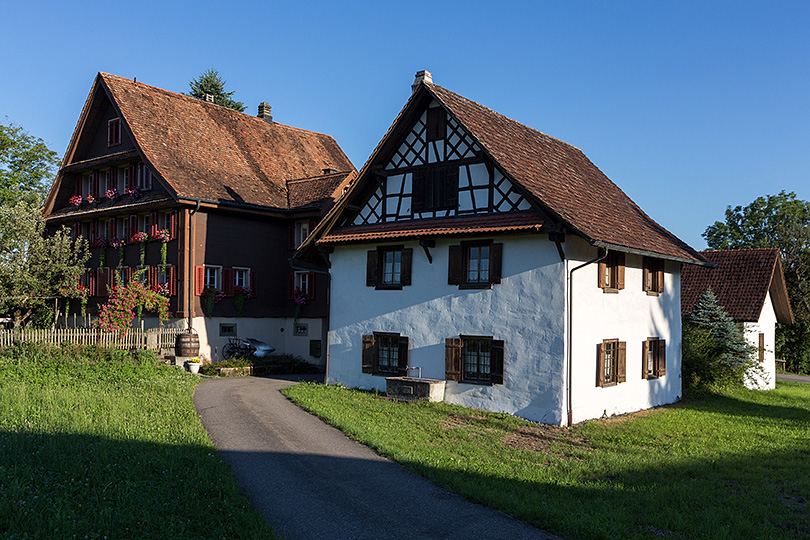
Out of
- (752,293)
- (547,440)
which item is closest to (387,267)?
(547,440)

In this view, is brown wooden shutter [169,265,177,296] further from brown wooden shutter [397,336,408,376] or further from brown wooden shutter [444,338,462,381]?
brown wooden shutter [444,338,462,381]

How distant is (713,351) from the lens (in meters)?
26.9

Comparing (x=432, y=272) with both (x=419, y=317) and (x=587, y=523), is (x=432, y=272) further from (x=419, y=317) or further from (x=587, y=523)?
(x=587, y=523)

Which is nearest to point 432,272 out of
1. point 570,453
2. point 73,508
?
point 570,453

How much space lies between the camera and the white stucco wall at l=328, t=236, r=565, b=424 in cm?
1816

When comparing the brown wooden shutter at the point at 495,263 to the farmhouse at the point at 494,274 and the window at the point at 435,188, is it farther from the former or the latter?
the window at the point at 435,188

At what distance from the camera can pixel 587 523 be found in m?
9.80

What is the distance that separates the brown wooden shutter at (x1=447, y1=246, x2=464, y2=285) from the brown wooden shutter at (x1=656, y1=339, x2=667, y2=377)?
7.17 metres

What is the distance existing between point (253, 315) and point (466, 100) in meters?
13.1

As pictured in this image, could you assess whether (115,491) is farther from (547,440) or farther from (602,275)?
(602,275)

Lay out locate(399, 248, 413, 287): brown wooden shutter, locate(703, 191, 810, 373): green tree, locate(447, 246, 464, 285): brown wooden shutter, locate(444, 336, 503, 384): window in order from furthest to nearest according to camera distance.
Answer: locate(703, 191, 810, 373): green tree → locate(399, 248, 413, 287): brown wooden shutter → locate(447, 246, 464, 285): brown wooden shutter → locate(444, 336, 503, 384): window

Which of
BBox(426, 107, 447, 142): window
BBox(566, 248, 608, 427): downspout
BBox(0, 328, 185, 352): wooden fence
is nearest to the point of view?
BBox(566, 248, 608, 427): downspout

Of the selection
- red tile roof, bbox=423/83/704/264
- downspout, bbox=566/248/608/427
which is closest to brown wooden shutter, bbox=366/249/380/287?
red tile roof, bbox=423/83/704/264

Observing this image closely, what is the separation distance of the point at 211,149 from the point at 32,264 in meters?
8.74
